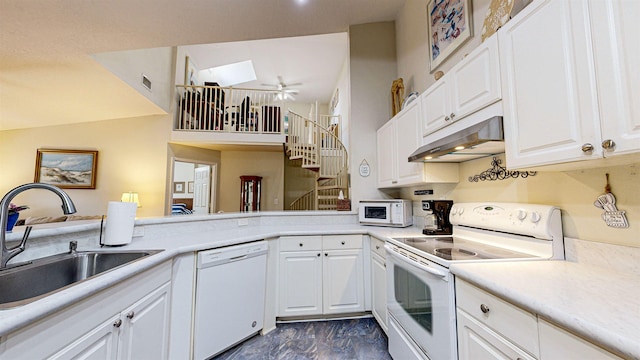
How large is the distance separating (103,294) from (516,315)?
1.60 m

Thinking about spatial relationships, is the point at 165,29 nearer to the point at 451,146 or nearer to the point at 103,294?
the point at 103,294

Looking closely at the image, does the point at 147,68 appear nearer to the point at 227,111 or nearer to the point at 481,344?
the point at 227,111

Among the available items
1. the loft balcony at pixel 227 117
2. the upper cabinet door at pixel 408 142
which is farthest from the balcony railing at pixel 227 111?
the upper cabinet door at pixel 408 142

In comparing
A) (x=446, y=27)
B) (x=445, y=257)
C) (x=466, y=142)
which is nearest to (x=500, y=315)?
(x=445, y=257)

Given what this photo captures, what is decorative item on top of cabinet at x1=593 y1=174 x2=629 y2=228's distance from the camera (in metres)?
1.04

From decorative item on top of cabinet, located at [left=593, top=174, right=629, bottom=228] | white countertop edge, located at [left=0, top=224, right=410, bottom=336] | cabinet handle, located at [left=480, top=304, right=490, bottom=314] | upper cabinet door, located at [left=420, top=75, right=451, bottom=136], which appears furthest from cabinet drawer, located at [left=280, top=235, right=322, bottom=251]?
decorative item on top of cabinet, located at [left=593, top=174, right=629, bottom=228]

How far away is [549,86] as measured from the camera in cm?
105

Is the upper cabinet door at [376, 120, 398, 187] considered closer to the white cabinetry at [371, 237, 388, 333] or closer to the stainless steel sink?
the white cabinetry at [371, 237, 388, 333]

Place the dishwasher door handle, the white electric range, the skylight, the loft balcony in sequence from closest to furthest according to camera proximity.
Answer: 1. the white electric range
2. the dishwasher door handle
3. the loft balcony
4. the skylight

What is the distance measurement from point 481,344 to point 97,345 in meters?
1.56

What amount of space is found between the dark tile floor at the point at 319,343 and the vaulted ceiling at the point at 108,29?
3.15 m

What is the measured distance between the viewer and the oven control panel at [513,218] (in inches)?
49.8

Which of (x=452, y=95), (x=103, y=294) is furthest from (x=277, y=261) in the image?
(x=452, y=95)

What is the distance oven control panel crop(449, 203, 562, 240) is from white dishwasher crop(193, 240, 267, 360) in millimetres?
1660
